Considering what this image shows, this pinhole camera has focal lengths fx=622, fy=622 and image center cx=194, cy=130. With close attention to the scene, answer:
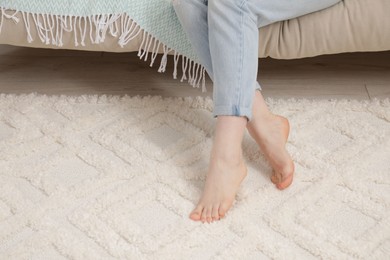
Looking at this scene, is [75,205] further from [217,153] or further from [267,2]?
[267,2]

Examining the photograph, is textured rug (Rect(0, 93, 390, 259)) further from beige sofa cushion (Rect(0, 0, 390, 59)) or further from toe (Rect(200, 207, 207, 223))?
beige sofa cushion (Rect(0, 0, 390, 59))

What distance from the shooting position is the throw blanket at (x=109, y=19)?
1538 millimetres

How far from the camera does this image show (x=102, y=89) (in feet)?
5.90

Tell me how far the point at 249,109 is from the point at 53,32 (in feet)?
1.97

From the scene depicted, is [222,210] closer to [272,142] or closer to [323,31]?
[272,142]

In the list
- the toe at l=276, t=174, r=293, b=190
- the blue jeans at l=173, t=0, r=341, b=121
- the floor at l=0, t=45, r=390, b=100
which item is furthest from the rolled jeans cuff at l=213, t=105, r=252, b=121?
the floor at l=0, t=45, r=390, b=100

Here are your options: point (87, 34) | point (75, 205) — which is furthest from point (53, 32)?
point (75, 205)

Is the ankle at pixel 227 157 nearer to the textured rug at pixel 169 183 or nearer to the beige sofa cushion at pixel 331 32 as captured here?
the textured rug at pixel 169 183

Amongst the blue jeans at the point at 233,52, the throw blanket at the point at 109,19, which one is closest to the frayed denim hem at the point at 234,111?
the blue jeans at the point at 233,52

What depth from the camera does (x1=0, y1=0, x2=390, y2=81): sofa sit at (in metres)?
1.50

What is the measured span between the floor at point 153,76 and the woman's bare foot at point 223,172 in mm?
475

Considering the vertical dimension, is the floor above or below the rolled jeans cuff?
below

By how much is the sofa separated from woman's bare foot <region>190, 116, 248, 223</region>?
12.8 inches

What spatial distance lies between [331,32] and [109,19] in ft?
1.79
